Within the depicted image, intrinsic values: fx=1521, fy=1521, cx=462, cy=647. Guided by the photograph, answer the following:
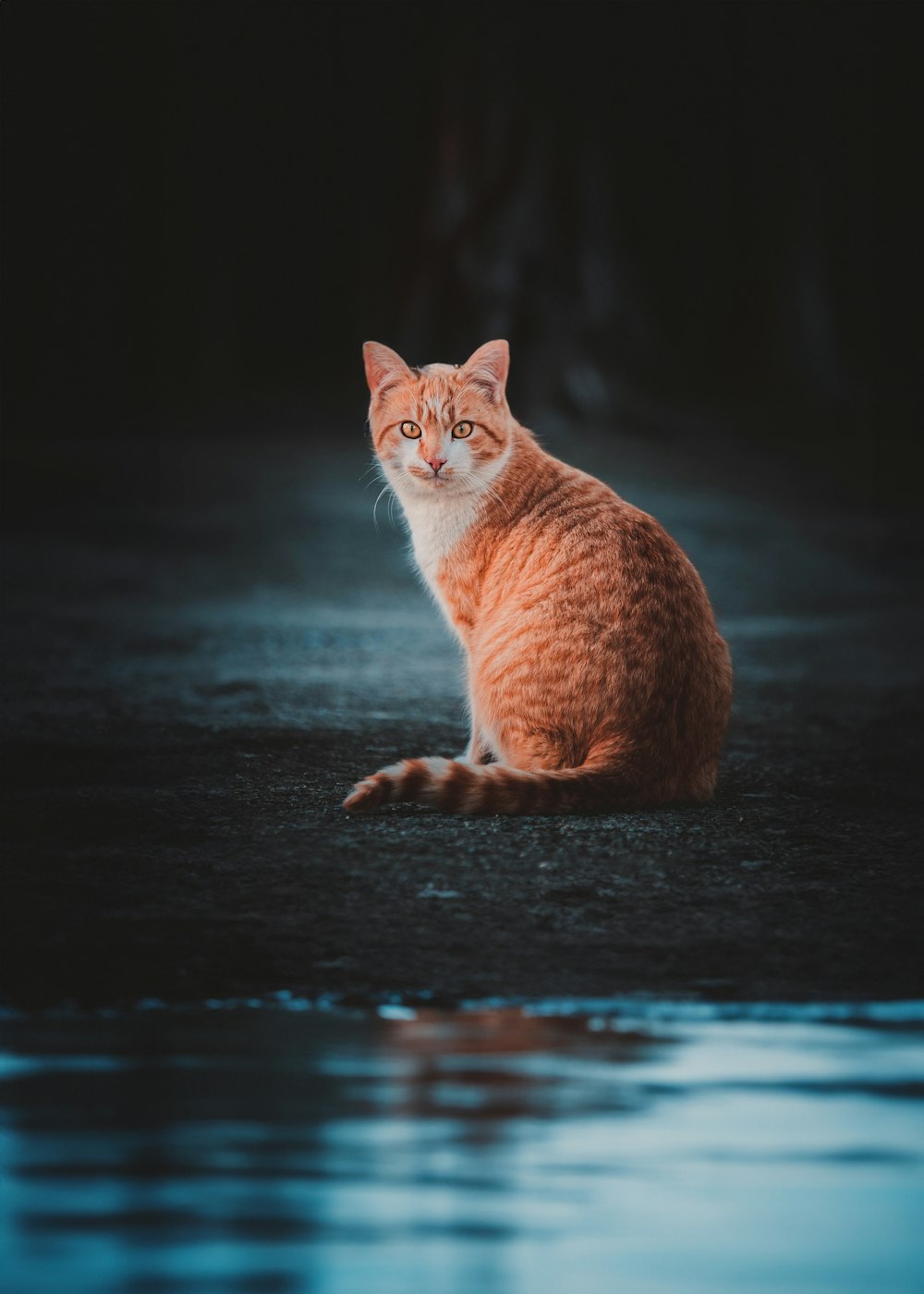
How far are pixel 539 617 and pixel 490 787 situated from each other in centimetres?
52

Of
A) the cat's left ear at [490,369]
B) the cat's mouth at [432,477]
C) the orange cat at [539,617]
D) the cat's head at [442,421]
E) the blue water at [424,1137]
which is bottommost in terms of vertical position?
the blue water at [424,1137]

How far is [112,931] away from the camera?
321 centimetres

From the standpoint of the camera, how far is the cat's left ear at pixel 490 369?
174 inches

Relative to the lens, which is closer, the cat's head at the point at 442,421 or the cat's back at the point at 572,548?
the cat's back at the point at 572,548

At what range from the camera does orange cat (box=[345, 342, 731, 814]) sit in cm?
386

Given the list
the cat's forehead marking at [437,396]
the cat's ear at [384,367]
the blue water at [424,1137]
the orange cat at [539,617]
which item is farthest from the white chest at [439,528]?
the blue water at [424,1137]

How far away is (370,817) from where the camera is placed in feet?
13.2

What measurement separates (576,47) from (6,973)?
12839mm

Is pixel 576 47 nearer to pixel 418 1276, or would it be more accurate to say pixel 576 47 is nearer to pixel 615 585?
pixel 615 585

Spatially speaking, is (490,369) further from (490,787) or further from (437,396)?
(490,787)

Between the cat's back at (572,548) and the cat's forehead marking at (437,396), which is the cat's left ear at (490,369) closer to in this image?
the cat's forehead marking at (437,396)

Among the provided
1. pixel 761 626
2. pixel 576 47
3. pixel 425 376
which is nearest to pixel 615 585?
pixel 425 376

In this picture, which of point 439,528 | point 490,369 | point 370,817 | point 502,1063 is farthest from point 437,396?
point 502,1063

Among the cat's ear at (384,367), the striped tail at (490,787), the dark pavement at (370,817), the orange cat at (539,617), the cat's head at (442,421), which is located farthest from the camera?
the cat's ear at (384,367)
